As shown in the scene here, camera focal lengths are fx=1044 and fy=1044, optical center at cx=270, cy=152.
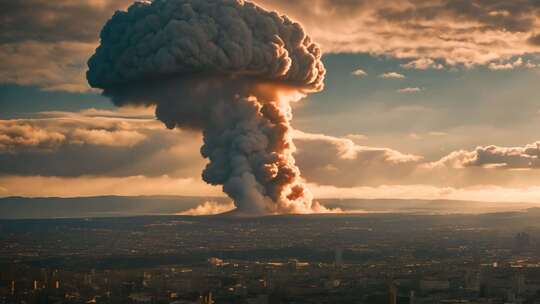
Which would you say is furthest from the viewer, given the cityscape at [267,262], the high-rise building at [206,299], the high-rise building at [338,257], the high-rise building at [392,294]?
the high-rise building at [338,257]

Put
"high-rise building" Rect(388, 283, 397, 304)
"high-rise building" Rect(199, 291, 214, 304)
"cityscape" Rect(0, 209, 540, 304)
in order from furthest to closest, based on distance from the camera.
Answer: "cityscape" Rect(0, 209, 540, 304) → "high-rise building" Rect(388, 283, 397, 304) → "high-rise building" Rect(199, 291, 214, 304)

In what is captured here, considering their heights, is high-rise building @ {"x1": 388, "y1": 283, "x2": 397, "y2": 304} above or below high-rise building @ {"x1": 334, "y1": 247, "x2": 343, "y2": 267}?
below

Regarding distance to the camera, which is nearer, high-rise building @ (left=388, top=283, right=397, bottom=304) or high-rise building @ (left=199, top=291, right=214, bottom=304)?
high-rise building @ (left=199, top=291, right=214, bottom=304)

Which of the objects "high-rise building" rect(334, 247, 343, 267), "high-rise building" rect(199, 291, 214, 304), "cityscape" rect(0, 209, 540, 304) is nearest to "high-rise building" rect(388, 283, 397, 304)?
"cityscape" rect(0, 209, 540, 304)

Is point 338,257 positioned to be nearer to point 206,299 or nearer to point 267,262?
point 267,262

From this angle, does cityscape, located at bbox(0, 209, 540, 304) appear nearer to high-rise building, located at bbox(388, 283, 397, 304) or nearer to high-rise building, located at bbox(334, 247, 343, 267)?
high-rise building, located at bbox(388, 283, 397, 304)

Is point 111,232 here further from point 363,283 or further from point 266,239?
point 363,283

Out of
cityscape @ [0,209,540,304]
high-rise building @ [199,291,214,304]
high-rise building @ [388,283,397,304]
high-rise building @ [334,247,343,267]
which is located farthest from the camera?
high-rise building @ [334,247,343,267]

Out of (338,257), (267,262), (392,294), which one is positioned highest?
(338,257)

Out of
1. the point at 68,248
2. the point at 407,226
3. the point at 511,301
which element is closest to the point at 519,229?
the point at 407,226

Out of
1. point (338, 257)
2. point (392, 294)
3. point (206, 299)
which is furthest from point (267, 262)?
point (206, 299)

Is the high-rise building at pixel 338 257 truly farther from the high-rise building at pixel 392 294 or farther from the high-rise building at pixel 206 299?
the high-rise building at pixel 206 299

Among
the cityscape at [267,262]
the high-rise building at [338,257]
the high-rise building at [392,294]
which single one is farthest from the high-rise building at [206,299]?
the high-rise building at [338,257]
